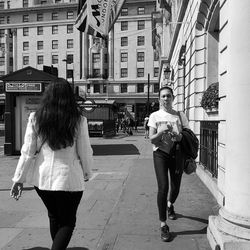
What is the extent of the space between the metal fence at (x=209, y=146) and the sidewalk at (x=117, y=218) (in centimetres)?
45

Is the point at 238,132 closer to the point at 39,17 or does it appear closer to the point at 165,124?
the point at 165,124

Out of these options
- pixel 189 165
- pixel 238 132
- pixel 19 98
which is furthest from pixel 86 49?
pixel 238 132

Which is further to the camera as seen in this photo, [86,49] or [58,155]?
[86,49]

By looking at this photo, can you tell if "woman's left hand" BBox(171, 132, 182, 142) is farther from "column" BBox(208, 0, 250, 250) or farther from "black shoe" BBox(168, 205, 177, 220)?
"black shoe" BBox(168, 205, 177, 220)

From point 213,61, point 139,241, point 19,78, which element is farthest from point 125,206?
point 19,78

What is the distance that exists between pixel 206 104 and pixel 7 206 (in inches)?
161

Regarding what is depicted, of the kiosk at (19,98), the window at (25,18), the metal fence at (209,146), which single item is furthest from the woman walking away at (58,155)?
the window at (25,18)

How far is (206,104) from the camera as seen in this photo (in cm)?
777

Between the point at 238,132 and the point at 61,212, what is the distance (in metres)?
1.83

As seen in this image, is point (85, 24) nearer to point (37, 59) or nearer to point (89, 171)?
point (89, 171)

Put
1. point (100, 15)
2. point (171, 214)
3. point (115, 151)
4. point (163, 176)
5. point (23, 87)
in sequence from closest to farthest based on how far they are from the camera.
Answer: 1. point (163, 176)
2. point (171, 214)
3. point (100, 15)
4. point (23, 87)
5. point (115, 151)

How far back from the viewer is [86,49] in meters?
69.4

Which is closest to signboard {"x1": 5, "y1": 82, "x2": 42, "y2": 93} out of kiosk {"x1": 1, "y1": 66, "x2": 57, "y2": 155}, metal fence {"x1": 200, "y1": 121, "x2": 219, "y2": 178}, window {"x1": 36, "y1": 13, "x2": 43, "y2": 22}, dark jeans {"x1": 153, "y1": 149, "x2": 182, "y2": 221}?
kiosk {"x1": 1, "y1": 66, "x2": 57, "y2": 155}

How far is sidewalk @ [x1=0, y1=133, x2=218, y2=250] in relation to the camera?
4.53 meters
